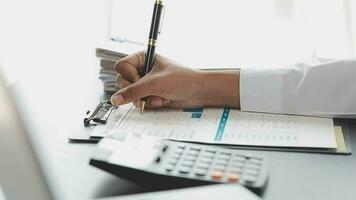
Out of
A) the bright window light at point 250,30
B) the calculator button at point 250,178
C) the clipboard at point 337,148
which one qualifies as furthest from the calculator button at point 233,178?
the bright window light at point 250,30

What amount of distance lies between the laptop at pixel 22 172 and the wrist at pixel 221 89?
381 millimetres

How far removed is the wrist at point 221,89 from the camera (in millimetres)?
965

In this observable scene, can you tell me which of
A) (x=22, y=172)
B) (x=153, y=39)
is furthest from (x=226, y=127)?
(x=22, y=172)

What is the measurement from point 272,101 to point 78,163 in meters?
0.36

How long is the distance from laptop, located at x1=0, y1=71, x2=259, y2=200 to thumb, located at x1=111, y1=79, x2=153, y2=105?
366 millimetres

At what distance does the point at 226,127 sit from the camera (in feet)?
2.88

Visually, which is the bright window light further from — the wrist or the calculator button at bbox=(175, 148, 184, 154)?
the calculator button at bbox=(175, 148, 184, 154)

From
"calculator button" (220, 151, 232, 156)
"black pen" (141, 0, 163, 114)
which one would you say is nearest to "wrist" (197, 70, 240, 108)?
"black pen" (141, 0, 163, 114)

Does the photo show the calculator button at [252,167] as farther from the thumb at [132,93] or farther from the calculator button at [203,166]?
the thumb at [132,93]

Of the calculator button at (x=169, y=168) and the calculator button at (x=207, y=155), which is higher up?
the calculator button at (x=207, y=155)

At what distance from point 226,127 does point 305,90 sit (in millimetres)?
165

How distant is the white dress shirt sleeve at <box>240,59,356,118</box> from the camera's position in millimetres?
909

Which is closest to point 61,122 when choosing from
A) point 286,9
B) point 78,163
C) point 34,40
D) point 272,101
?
point 78,163

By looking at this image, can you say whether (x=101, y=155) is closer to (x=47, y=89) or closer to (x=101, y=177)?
(x=101, y=177)
